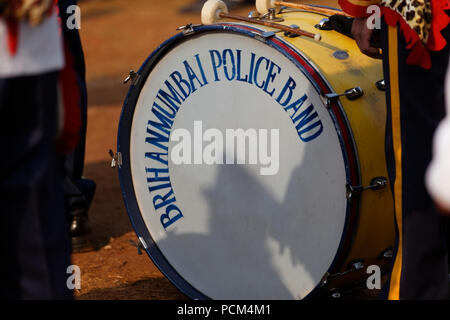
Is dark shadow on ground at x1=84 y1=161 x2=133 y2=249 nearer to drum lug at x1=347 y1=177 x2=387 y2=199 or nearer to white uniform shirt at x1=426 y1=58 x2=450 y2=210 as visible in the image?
drum lug at x1=347 y1=177 x2=387 y2=199

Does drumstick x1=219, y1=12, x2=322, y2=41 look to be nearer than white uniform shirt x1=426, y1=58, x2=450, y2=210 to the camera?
No

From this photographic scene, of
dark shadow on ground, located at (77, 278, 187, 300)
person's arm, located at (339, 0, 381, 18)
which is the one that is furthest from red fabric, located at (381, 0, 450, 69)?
dark shadow on ground, located at (77, 278, 187, 300)

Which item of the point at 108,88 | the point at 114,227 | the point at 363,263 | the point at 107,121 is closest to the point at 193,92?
the point at 363,263

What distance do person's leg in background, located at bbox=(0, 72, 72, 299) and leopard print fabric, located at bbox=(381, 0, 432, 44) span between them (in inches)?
46.8

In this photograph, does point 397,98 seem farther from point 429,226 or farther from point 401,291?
point 401,291

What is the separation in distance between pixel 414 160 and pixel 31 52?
1342mm

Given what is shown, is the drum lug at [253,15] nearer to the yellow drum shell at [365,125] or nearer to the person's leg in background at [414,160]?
the yellow drum shell at [365,125]

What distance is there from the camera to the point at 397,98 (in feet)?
8.89

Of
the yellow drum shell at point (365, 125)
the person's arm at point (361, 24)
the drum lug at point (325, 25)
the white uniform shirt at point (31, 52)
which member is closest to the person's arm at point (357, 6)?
the person's arm at point (361, 24)

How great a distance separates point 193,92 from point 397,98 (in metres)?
0.97

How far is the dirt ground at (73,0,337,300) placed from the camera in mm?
3852

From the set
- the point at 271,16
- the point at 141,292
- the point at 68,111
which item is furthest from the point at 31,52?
the point at 141,292

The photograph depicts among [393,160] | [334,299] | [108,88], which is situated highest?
[108,88]

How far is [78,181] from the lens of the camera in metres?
4.32
